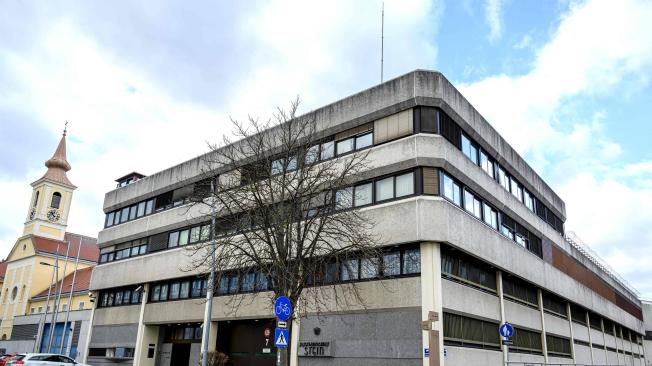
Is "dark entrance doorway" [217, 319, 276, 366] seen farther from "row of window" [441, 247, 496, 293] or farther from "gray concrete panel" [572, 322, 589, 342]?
"gray concrete panel" [572, 322, 589, 342]

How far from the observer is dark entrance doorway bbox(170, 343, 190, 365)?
31.7 metres

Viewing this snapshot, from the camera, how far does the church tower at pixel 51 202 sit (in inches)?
2800

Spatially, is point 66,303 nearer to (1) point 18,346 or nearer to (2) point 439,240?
(1) point 18,346

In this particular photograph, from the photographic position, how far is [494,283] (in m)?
25.9

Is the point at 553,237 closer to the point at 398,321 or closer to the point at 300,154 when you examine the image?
the point at 398,321

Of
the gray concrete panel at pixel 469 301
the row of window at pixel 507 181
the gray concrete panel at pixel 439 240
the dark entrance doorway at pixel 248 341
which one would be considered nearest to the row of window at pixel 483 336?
the gray concrete panel at pixel 469 301

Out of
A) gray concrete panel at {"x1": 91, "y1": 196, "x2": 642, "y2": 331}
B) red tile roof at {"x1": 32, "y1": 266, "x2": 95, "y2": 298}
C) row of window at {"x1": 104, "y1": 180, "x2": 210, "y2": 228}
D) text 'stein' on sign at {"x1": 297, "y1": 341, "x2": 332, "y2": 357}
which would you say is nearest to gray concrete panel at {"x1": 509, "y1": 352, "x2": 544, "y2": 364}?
gray concrete panel at {"x1": 91, "y1": 196, "x2": 642, "y2": 331}

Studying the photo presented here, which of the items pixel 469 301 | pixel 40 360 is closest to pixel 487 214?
pixel 469 301

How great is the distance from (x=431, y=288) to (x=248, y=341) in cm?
1206

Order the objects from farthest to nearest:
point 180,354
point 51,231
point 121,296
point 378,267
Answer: point 51,231 → point 121,296 → point 180,354 → point 378,267

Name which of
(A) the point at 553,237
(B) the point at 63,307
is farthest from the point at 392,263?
(B) the point at 63,307

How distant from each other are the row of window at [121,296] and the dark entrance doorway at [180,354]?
13.9 ft

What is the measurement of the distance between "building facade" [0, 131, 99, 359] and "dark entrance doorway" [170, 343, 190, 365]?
13282 mm

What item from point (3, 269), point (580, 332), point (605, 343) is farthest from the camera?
point (3, 269)
